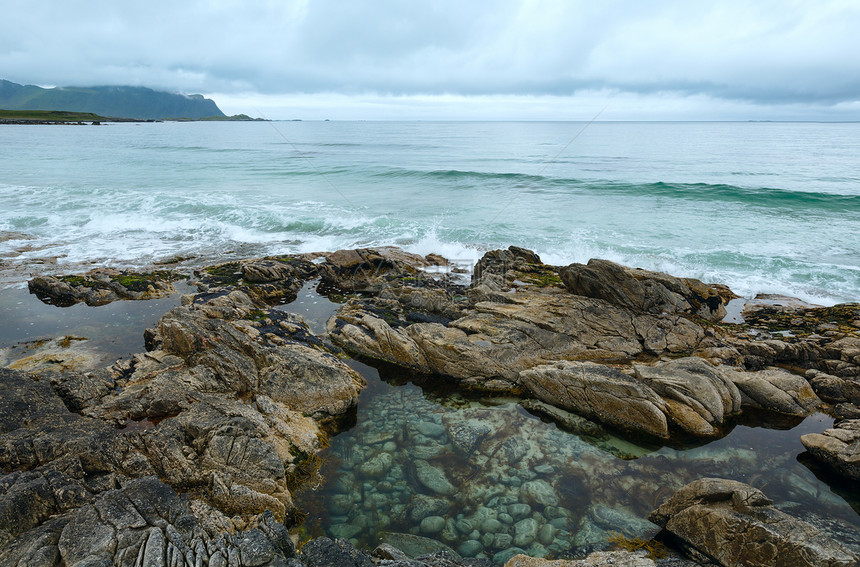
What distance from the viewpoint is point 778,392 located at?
11.1m

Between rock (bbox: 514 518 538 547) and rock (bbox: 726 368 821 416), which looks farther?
rock (bbox: 726 368 821 416)

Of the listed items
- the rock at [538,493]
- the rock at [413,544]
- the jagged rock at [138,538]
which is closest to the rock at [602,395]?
the rock at [538,493]

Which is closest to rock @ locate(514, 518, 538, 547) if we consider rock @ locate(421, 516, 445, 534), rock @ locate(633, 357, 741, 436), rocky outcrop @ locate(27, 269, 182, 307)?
rock @ locate(421, 516, 445, 534)

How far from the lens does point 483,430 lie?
10195mm

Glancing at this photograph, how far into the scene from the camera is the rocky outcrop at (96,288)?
15.7m

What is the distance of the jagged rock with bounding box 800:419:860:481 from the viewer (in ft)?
28.5

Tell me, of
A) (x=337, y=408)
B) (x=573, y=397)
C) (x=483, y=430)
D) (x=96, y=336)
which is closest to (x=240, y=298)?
(x=96, y=336)

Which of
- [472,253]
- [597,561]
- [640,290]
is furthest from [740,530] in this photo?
[472,253]

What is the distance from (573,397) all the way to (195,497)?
8.43m

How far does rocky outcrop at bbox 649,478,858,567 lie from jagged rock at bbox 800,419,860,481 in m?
3.34

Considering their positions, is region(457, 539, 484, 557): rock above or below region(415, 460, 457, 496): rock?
below

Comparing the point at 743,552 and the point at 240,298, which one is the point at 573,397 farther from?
the point at 240,298

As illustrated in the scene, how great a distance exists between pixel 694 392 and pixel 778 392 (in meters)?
2.50

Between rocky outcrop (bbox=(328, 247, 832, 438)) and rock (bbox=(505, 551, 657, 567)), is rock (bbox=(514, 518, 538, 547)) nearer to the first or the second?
rock (bbox=(505, 551, 657, 567))
